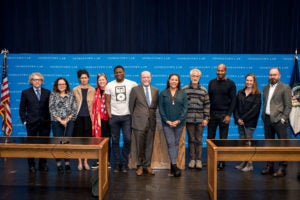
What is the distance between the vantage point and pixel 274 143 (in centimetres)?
366

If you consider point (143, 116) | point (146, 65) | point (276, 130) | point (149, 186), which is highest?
point (146, 65)

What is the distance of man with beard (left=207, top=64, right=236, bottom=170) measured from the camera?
4805 millimetres

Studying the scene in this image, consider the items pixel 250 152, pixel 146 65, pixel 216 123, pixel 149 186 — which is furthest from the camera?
pixel 146 65

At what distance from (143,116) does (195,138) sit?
976 millimetres

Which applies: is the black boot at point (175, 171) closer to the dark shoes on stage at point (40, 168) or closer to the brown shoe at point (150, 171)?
the brown shoe at point (150, 171)

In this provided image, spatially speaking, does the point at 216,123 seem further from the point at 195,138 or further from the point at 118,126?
the point at 118,126

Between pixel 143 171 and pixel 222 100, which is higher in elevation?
pixel 222 100

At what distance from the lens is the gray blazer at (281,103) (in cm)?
449

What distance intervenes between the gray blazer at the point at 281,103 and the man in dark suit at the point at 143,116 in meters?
1.62

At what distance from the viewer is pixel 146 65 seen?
258 inches

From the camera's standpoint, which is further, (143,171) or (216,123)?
(216,123)

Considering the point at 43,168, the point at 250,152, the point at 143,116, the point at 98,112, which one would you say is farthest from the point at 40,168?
the point at 250,152
